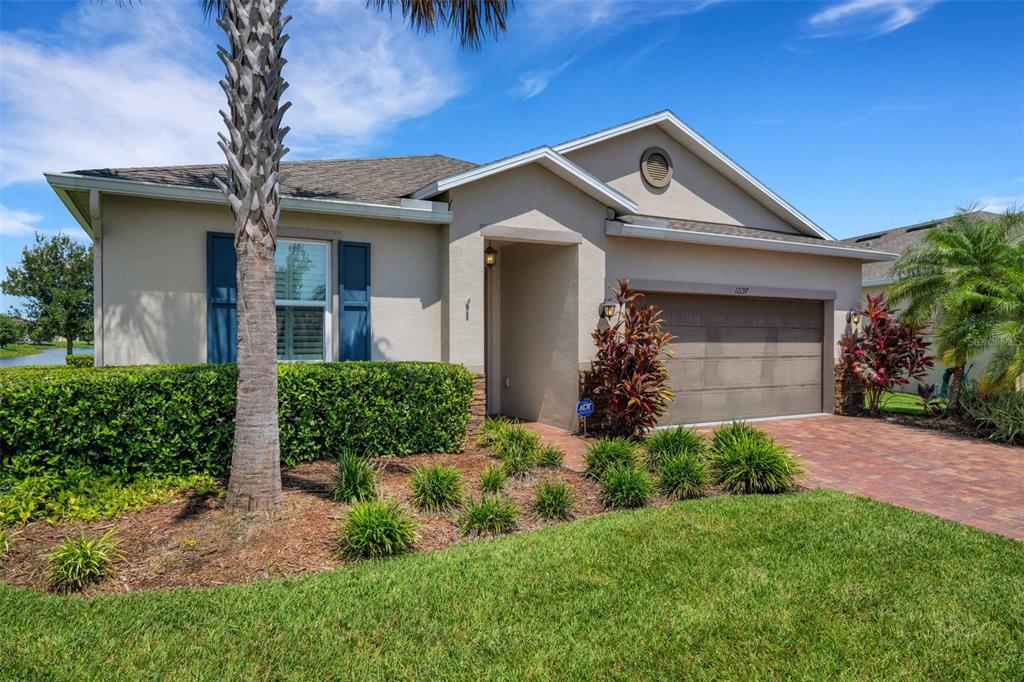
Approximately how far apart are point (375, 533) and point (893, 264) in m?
15.7

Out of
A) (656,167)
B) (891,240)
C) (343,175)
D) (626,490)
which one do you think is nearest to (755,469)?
(626,490)

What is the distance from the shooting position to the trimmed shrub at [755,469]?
6.19m

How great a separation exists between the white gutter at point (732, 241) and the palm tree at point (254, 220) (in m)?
6.06

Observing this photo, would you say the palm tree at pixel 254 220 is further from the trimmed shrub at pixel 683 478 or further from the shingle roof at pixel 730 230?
the shingle roof at pixel 730 230

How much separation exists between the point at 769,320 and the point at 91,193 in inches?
465

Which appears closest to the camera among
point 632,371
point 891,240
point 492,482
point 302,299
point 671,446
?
point 492,482

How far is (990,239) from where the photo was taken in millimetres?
10859

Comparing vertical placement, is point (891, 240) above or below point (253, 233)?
above

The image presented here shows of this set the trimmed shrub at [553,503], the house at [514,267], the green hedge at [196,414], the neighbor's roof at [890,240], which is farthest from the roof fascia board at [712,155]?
the trimmed shrub at [553,503]

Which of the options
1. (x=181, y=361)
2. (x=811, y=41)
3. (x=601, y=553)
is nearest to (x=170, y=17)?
(x=181, y=361)

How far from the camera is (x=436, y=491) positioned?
546 centimetres

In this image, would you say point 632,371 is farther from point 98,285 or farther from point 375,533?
point 98,285

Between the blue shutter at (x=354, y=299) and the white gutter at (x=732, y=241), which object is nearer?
the blue shutter at (x=354, y=299)

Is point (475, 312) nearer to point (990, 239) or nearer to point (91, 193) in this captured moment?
point (91, 193)
